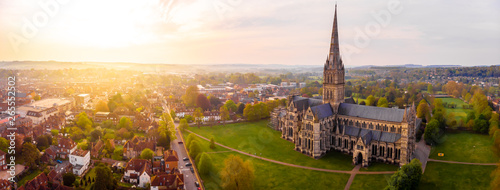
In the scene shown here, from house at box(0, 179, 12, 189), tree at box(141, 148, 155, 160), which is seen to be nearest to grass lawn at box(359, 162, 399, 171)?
tree at box(141, 148, 155, 160)

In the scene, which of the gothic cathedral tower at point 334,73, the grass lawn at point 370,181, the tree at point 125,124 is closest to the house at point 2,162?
the tree at point 125,124

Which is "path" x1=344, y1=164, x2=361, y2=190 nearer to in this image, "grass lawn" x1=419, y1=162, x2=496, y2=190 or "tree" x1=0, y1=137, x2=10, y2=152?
"grass lawn" x1=419, y1=162, x2=496, y2=190

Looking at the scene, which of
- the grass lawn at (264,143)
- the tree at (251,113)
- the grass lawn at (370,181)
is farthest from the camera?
the tree at (251,113)

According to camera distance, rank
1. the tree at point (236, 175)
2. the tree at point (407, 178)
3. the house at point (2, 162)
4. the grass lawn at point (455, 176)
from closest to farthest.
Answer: the tree at point (236, 175) → the tree at point (407, 178) → the grass lawn at point (455, 176) → the house at point (2, 162)

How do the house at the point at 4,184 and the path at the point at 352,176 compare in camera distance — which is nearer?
the house at the point at 4,184

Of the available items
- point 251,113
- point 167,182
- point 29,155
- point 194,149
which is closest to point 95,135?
point 29,155

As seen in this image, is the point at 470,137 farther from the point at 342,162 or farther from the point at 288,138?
the point at 288,138

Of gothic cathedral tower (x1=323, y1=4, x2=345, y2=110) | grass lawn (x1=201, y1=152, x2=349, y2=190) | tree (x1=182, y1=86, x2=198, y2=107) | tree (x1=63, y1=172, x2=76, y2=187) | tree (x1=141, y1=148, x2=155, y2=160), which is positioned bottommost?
grass lawn (x1=201, y1=152, x2=349, y2=190)

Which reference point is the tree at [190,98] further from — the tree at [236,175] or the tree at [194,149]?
the tree at [236,175]

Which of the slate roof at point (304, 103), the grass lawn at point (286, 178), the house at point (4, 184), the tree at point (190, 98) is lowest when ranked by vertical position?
the grass lawn at point (286, 178)
